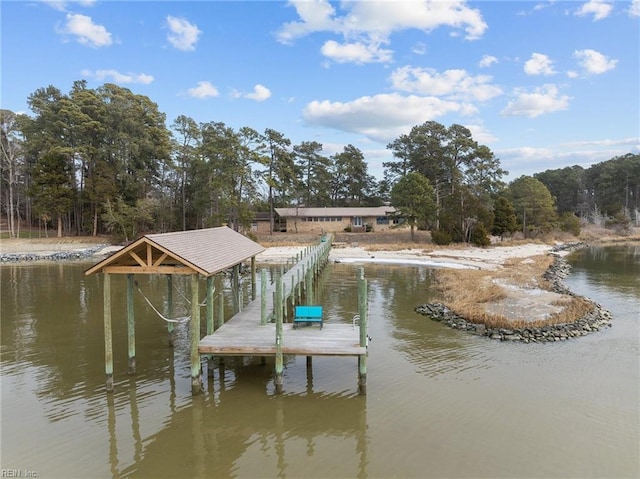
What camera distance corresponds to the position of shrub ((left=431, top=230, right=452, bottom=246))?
44.7 meters

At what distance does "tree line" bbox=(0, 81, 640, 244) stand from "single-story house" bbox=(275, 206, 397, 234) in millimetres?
3477

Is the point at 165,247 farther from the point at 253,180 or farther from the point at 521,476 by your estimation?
the point at 253,180

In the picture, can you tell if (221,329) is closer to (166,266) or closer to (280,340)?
(280,340)

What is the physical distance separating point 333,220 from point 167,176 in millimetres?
21697

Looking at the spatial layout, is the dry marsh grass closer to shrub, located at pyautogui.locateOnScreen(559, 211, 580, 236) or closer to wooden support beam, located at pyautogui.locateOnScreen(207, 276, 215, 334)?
wooden support beam, located at pyautogui.locateOnScreen(207, 276, 215, 334)

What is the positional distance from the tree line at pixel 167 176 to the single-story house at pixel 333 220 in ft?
11.4

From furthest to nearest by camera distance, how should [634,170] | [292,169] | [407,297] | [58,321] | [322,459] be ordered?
[634,170], [292,169], [407,297], [58,321], [322,459]

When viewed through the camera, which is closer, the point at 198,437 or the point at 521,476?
the point at 521,476

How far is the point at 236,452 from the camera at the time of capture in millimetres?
7793

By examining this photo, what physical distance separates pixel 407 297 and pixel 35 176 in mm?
43859

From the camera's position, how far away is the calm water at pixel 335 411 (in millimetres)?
7453

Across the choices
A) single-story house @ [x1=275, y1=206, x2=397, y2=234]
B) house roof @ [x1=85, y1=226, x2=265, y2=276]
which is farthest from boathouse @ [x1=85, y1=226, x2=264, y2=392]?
single-story house @ [x1=275, y1=206, x2=397, y2=234]

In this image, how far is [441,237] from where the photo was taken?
147ft

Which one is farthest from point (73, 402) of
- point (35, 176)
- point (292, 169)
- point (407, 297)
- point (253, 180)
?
point (292, 169)
